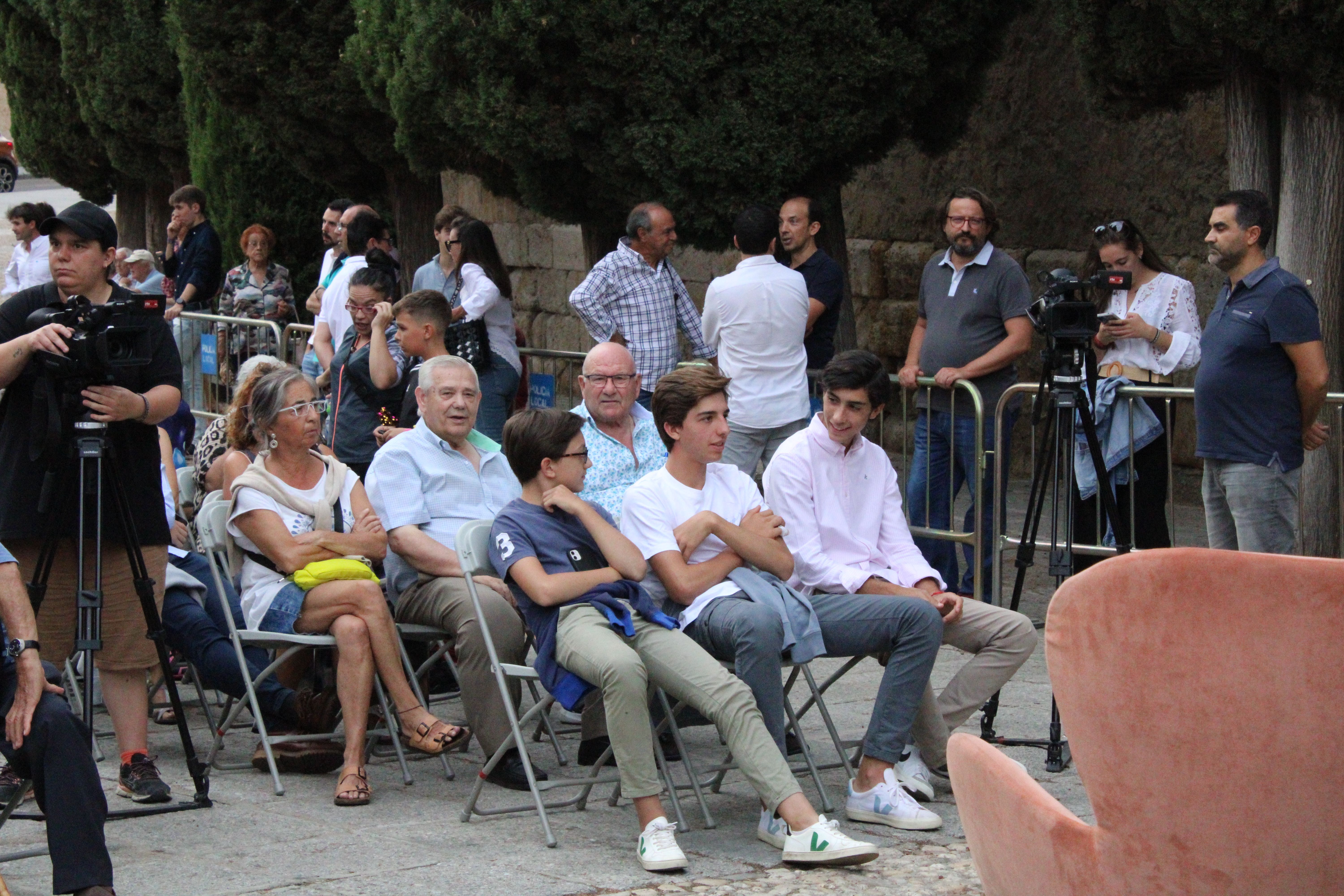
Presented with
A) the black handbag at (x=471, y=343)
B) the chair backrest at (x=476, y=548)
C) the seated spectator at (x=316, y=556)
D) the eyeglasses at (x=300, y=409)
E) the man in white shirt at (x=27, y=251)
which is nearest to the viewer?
the chair backrest at (x=476, y=548)

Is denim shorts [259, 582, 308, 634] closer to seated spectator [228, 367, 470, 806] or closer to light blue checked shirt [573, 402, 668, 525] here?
seated spectator [228, 367, 470, 806]

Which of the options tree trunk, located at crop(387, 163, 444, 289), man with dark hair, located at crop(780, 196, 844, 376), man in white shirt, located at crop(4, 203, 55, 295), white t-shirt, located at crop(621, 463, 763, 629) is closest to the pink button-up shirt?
white t-shirt, located at crop(621, 463, 763, 629)

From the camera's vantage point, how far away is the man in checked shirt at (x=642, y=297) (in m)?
8.42

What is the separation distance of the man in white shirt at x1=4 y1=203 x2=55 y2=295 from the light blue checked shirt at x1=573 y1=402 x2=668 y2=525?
10.0 metres

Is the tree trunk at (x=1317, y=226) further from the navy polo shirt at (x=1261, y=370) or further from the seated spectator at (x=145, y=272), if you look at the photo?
the seated spectator at (x=145, y=272)

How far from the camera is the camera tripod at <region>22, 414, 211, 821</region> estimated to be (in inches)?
205

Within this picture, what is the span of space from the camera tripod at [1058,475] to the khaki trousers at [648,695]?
49.9 inches

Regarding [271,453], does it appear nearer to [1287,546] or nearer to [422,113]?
[1287,546]

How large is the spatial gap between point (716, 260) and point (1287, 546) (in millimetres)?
7842

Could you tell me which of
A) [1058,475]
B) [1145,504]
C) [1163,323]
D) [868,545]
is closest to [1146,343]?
[1163,323]

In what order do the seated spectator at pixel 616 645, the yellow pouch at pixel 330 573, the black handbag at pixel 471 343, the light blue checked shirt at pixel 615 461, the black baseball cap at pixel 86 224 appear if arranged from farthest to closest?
1. the black handbag at pixel 471 343
2. the light blue checked shirt at pixel 615 461
3. the yellow pouch at pixel 330 573
4. the black baseball cap at pixel 86 224
5. the seated spectator at pixel 616 645

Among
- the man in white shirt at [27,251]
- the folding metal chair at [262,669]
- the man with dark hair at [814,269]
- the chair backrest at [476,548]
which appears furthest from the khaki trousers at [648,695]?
the man in white shirt at [27,251]

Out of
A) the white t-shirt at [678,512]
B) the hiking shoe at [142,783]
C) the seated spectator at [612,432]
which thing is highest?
the seated spectator at [612,432]

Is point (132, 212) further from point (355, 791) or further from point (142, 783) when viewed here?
point (355, 791)
